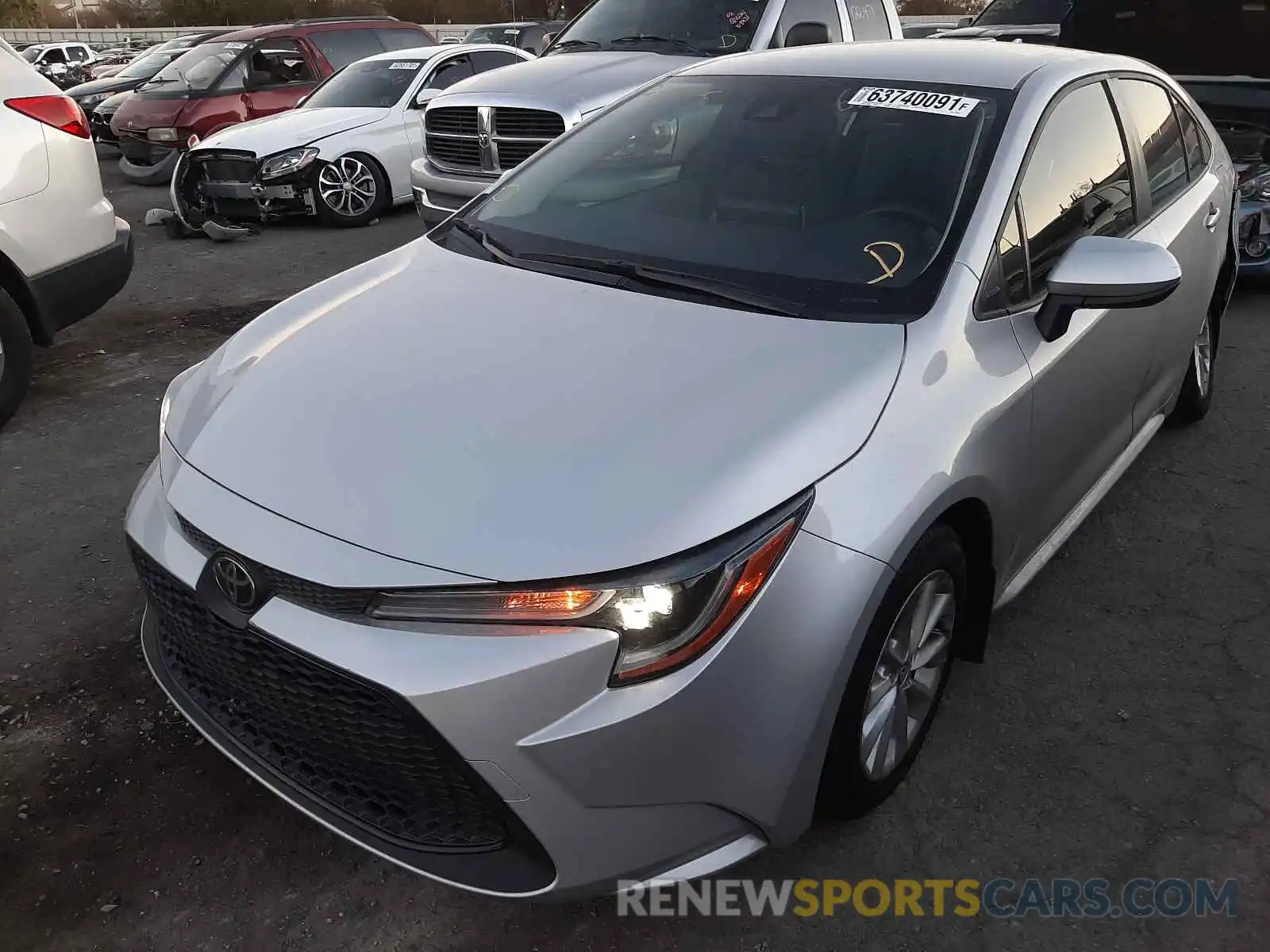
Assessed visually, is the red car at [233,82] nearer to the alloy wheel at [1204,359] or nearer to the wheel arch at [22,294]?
the wheel arch at [22,294]

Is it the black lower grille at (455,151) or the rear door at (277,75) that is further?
the rear door at (277,75)

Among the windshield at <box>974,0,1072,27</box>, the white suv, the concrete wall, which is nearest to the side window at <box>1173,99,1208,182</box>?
the white suv

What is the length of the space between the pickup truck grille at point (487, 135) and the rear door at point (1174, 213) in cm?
366

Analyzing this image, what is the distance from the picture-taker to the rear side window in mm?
2596

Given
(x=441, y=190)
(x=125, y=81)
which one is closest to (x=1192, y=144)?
(x=441, y=190)

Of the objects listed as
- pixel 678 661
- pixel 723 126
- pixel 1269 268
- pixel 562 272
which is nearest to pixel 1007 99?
pixel 723 126

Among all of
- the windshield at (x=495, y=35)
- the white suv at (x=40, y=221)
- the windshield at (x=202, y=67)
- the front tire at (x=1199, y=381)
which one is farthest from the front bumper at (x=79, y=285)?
the windshield at (x=495, y=35)

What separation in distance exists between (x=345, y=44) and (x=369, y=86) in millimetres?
2358

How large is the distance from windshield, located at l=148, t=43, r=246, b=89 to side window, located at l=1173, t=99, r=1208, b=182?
990cm

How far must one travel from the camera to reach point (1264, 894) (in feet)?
7.23

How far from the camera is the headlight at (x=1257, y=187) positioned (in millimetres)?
5863

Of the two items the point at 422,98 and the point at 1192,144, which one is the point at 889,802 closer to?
the point at 1192,144

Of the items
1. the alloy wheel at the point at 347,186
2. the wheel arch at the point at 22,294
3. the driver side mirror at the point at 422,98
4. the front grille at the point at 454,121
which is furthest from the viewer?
the driver side mirror at the point at 422,98

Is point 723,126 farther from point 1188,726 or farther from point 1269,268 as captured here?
point 1269,268
